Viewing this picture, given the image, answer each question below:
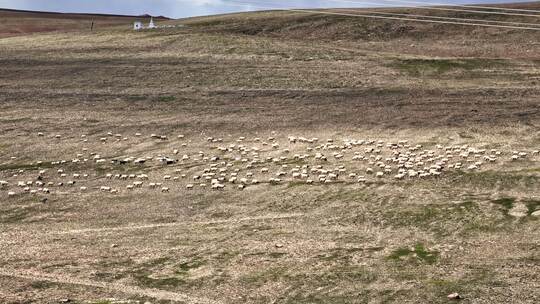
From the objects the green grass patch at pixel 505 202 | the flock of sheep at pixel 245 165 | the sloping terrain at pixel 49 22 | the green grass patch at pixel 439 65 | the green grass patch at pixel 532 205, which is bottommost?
the flock of sheep at pixel 245 165

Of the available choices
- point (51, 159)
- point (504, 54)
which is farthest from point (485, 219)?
point (504, 54)

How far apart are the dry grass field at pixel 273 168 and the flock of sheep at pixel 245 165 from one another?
144 millimetres

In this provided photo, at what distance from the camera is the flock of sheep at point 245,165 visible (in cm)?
3259

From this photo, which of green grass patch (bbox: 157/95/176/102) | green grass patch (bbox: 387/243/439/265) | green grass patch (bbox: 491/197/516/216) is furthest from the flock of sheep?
green grass patch (bbox: 157/95/176/102)

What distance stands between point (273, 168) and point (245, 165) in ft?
4.63

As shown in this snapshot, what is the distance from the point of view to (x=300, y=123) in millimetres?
43094

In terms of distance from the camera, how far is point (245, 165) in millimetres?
35281

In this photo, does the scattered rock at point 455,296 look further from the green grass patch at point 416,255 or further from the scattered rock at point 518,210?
the scattered rock at point 518,210

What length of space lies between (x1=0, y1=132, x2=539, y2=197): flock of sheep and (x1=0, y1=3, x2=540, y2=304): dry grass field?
0.14m

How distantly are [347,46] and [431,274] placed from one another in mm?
45947

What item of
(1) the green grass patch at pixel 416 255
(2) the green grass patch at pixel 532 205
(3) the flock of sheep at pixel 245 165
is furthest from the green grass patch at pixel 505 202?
(1) the green grass patch at pixel 416 255

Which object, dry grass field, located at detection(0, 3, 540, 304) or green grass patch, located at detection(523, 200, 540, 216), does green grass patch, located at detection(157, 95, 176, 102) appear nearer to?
dry grass field, located at detection(0, 3, 540, 304)

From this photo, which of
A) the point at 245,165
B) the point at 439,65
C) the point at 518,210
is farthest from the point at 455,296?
the point at 439,65

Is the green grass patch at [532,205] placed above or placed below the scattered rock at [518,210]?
above
